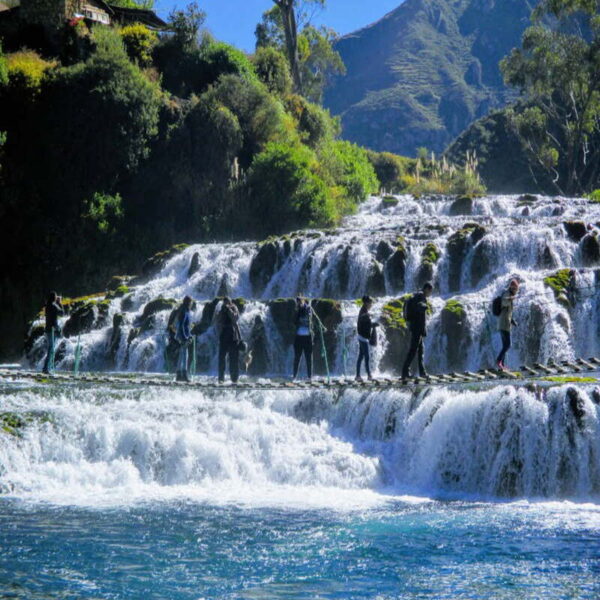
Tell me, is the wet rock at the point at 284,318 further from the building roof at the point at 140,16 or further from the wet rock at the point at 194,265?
the building roof at the point at 140,16

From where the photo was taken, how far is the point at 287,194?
3681 centimetres

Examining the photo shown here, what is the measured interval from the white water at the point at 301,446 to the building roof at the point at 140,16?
1357 inches

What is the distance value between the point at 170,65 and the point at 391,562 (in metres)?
37.3

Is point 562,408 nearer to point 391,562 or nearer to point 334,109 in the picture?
point 391,562

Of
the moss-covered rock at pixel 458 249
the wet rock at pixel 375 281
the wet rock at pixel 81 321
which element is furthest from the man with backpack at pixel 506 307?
the wet rock at pixel 81 321

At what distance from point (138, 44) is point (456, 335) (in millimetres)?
A: 26650

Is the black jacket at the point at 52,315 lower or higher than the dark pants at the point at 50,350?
higher

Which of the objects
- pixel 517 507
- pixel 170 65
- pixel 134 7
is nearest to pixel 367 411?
pixel 517 507

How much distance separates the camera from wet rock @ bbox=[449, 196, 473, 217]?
36594 millimetres

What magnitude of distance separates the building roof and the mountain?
265 ft

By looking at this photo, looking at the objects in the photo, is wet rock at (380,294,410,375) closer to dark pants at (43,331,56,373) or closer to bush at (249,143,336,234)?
dark pants at (43,331,56,373)

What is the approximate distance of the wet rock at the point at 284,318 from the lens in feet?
79.2

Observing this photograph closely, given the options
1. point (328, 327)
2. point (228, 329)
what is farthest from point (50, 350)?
point (328, 327)

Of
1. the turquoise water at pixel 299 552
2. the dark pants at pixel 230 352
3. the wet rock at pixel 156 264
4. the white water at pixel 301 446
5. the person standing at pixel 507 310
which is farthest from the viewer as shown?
the wet rock at pixel 156 264
